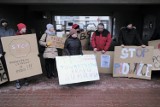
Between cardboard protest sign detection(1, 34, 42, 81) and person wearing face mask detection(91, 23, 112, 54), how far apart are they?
5.33ft

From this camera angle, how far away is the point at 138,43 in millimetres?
5230

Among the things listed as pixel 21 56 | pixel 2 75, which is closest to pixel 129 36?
pixel 21 56

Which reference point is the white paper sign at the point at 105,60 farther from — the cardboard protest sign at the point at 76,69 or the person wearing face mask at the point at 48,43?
the person wearing face mask at the point at 48,43

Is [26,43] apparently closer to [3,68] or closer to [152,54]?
[3,68]

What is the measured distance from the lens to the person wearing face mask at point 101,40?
526 centimetres

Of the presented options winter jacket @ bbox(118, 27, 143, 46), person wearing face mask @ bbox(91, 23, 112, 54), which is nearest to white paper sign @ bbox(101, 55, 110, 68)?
person wearing face mask @ bbox(91, 23, 112, 54)

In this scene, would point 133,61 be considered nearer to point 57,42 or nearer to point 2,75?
point 57,42

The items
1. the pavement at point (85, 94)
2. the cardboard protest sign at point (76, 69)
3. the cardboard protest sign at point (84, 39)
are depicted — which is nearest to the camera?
the pavement at point (85, 94)

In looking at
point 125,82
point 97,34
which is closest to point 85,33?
point 97,34

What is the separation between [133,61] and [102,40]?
3.13 feet

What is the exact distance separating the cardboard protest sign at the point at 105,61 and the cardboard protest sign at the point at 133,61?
0.28m

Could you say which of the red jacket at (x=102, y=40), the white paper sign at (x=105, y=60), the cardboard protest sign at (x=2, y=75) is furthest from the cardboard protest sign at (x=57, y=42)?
the cardboard protest sign at (x=2, y=75)

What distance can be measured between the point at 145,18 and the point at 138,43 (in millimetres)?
4240

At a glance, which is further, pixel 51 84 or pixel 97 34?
pixel 97 34
